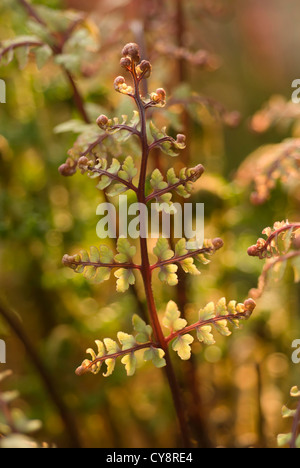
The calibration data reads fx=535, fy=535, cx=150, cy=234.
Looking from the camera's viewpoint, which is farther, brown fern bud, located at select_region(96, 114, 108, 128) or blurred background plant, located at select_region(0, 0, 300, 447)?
blurred background plant, located at select_region(0, 0, 300, 447)

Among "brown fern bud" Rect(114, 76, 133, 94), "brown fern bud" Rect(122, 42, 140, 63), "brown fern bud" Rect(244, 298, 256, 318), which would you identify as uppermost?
"brown fern bud" Rect(122, 42, 140, 63)

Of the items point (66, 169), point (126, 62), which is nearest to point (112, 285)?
point (66, 169)

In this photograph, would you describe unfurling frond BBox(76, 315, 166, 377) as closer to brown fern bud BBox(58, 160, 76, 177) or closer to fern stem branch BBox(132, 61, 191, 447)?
fern stem branch BBox(132, 61, 191, 447)

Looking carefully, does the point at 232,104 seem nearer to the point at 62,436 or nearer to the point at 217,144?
the point at 217,144

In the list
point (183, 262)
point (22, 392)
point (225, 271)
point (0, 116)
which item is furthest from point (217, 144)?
point (183, 262)

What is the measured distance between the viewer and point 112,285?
3.51ft

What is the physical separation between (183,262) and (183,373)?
40 centimetres

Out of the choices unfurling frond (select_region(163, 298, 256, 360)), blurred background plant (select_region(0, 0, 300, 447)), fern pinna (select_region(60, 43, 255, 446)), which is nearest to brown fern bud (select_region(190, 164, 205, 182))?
fern pinna (select_region(60, 43, 255, 446))

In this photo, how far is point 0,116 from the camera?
3.07 feet

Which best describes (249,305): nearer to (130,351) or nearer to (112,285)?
(130,351)

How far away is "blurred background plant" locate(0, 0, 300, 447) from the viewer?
A: 0.79 metres

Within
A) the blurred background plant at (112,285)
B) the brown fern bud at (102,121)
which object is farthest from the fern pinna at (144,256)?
the blurred background plant at (112,285)

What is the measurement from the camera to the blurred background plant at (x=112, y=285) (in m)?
0.79

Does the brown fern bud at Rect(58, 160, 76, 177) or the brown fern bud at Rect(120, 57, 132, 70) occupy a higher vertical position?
the brown fern bud at Rect(120, 57, 132, 70)
